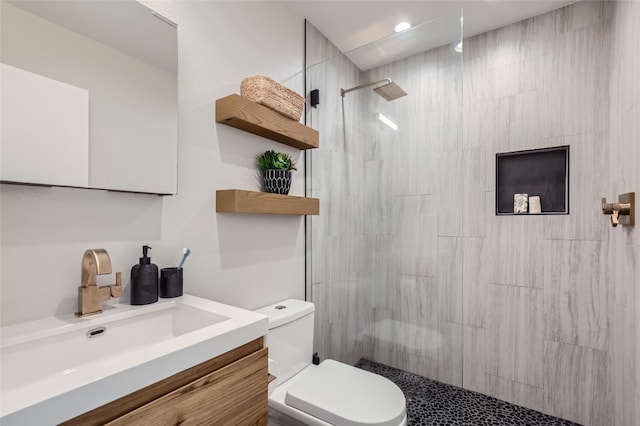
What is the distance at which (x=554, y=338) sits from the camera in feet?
6.57

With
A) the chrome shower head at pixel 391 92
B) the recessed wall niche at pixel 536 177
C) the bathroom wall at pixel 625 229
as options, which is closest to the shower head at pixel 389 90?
the chrome shower head at pixel 391 92

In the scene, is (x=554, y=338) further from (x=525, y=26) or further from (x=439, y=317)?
(x=525, y=26)

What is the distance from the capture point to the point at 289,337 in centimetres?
158

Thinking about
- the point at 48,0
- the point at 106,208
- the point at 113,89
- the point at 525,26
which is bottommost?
the point at 106,208

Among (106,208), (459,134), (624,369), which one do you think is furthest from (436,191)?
(106,208)

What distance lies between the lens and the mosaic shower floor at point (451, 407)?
1954mm

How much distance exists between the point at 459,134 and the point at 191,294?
5.56 ft

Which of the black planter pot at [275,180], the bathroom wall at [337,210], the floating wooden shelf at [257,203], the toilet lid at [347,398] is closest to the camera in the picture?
the toilet lid at [347,398]

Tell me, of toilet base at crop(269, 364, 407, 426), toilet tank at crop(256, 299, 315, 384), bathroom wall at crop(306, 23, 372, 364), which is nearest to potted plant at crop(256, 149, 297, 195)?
bathroom wall at crop(306, 23, 372, 364)

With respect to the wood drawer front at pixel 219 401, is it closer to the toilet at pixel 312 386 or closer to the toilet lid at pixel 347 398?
the toilet at pixel 312 386

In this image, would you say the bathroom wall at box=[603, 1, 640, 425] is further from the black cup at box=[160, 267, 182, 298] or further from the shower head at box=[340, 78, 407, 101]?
the black cup at box=[160, 267, 182, 298]

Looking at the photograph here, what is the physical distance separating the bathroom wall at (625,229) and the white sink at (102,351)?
1451 millimetres

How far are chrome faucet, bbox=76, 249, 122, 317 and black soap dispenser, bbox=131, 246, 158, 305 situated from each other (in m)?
0.11

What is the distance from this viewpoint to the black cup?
121 centimetres
